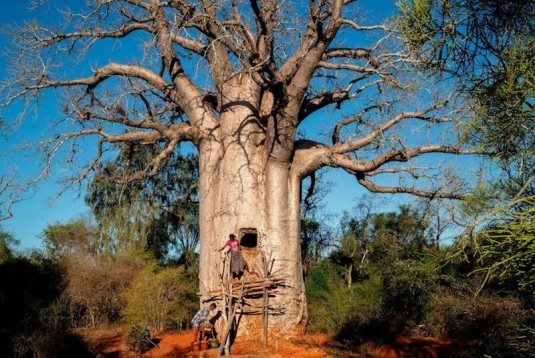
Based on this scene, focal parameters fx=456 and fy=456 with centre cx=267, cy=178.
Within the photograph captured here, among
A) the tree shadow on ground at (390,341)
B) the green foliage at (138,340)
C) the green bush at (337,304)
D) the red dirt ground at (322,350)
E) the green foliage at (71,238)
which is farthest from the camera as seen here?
the green foliage at (71,238)

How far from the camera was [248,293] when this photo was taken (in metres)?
7.42

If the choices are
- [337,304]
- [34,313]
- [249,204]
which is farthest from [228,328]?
[34,313]

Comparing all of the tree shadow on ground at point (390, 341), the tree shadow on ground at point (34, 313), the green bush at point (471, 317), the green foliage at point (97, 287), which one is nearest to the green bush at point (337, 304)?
the tree shadow on ground at point (390, 341)

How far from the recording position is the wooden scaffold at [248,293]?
7320 mm

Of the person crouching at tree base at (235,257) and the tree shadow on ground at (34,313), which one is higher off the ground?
the person crouching at tree base at (235,257)

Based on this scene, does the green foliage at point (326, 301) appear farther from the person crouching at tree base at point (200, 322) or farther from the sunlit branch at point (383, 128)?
the sunlit branch at point (383, 128)

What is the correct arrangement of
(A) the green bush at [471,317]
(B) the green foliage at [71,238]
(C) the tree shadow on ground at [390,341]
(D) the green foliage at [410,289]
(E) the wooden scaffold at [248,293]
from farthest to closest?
1. (B) the green foliage at [71,238]
2. (D) the green foliage at [410,289]
3. (E) the wooden scaffold at [248,293]
4. (A) the green bush at [471,317]
5. (C) the tree shadow on ground at [390,341]

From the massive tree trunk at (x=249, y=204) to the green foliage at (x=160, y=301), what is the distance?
138 inches

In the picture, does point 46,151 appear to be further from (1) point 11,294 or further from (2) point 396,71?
(2) point 396,71

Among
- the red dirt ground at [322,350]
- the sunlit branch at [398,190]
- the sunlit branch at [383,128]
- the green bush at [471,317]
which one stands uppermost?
the sunlit branch at [383,128]

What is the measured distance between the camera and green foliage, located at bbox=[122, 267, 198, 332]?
10.7 m

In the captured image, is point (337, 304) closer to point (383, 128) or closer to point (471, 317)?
point (471, 317)

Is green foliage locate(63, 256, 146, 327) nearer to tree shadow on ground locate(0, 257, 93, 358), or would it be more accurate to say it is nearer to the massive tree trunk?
tree shadow on ground locate(0, 257, 93, 358)

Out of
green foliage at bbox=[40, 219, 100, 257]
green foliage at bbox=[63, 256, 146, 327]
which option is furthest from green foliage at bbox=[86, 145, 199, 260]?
green foliage at bbox=[63, 256, 146, 327]
